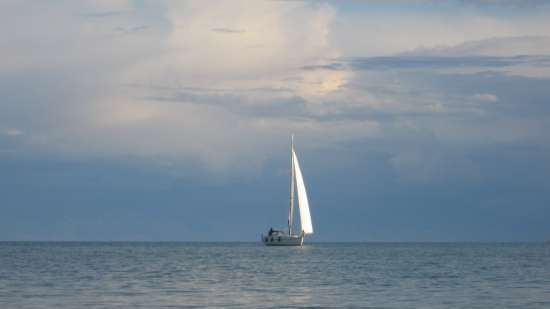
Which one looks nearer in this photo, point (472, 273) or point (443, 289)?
point (443, 289)

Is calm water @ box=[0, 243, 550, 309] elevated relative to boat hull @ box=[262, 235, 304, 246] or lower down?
lower down

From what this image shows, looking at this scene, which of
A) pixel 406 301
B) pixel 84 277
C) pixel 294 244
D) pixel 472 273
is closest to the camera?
pixel 406 301

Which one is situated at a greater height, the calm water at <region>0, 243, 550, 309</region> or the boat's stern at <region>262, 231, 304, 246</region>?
the boat's stern at <region>262, 231, 304, 246</region>

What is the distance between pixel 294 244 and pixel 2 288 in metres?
94.8

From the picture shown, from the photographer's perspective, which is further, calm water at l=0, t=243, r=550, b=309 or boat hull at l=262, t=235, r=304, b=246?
boat hull at l=262, t=235, r=304, b=246

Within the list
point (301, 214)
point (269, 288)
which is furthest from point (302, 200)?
point (269, 288)

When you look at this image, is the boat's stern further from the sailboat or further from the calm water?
the calm water

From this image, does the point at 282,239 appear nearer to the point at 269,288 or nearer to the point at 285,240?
the point at 285,240

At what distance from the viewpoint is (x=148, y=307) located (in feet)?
149

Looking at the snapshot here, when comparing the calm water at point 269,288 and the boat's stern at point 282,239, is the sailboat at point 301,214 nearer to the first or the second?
the boat's stern at point 282,239

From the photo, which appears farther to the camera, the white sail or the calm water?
the white sail

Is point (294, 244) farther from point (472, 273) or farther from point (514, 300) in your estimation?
point (514, 300)

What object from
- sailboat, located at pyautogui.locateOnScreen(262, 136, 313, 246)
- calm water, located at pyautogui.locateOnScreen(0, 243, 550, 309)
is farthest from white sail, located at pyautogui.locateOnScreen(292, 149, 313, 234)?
calm water, located at pyautogui.locateOnScreen(0, 243, 550, 309)

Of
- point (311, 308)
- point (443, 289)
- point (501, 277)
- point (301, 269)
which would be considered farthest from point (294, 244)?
point (311, 308)
